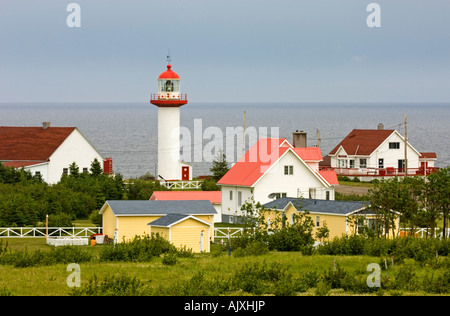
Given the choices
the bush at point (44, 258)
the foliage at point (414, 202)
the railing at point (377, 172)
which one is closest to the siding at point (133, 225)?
the foliage at point (414, 202)

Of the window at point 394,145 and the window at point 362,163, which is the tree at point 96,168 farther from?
the window at point 394,145

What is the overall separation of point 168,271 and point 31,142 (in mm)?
44597

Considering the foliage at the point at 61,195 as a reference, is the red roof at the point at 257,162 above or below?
above

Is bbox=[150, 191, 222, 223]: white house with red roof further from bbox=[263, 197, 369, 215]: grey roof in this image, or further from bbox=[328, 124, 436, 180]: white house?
bbox=[328, 124, 436, 180]: white house

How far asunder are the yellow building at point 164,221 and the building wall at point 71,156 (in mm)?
22081

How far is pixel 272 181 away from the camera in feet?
158

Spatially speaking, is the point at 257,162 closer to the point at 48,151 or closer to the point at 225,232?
the point at 225,232

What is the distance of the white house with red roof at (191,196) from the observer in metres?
48.4

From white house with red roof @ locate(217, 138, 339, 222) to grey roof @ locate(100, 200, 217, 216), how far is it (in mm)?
6580

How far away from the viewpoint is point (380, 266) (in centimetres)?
2327

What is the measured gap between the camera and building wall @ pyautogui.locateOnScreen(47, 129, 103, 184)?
2464 inches

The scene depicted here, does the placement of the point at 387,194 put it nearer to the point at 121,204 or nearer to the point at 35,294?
the point at 121,204

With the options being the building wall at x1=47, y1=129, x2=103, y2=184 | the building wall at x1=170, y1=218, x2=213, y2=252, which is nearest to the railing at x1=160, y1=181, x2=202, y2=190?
the building wall at x1=47, y1=129, x2=103, y2=184

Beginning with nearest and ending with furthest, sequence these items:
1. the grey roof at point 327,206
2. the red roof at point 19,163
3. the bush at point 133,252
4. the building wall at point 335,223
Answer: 1. the bush at point 133,252
2. the building wall at point 335,223
3. the grey roof at point 327,206
4. the red roof at point 19,163
